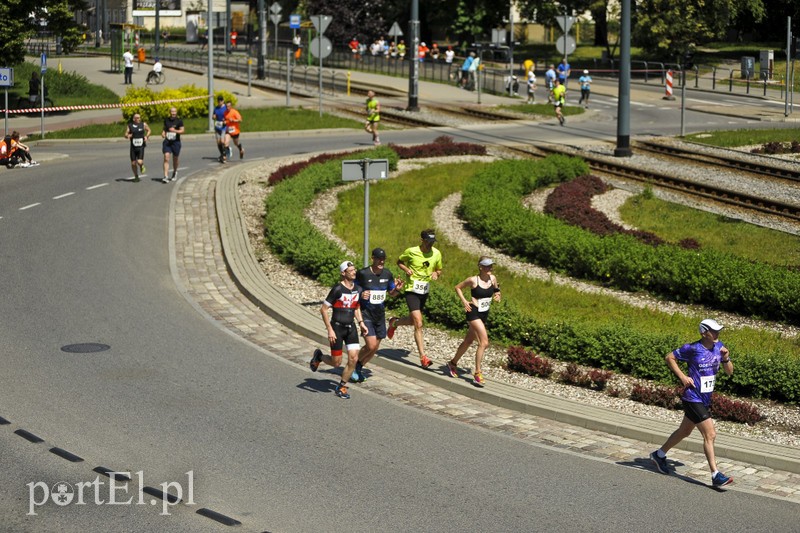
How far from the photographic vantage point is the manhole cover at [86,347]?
1639 centimetres

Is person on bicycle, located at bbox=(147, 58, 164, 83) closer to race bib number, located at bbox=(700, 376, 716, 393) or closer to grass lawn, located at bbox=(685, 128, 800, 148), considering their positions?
grass lawn, located at bbox=(685, 128, 800, 148)

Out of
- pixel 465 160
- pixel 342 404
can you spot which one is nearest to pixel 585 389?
pixel 342 404

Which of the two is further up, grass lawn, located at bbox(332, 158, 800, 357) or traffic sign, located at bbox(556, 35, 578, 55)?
traffic sign, located at bbox(556, 35, 578, 55)

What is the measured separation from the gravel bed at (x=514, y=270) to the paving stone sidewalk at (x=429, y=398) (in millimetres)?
786

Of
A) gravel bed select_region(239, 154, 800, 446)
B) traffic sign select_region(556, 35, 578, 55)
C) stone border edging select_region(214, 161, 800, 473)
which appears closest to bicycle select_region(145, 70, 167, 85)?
traffic sign select_region(556, 35, 578, 55)

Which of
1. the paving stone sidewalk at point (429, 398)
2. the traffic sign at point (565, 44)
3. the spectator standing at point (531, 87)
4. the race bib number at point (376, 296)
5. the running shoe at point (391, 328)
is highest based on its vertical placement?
the traffic sign at point (565, 44)

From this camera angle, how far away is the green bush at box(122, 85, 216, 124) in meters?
42.5

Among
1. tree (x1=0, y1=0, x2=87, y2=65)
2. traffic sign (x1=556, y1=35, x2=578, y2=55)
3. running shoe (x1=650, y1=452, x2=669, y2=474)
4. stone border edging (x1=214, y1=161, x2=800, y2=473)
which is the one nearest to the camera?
running shoe (x1=650, y1=452, x2=669, y2=474)

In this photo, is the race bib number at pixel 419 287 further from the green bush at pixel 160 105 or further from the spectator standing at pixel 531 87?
the spectator standing at pixel 531 87

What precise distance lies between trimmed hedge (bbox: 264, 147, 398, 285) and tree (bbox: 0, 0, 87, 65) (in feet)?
64.6

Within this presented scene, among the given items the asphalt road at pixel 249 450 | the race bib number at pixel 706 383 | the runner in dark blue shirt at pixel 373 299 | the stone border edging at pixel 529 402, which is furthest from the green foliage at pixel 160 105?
the race bib number at pixel 706 383

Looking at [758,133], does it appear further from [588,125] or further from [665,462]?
[665,462]

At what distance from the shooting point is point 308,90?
58.4 metres

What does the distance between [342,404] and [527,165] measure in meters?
17.5
